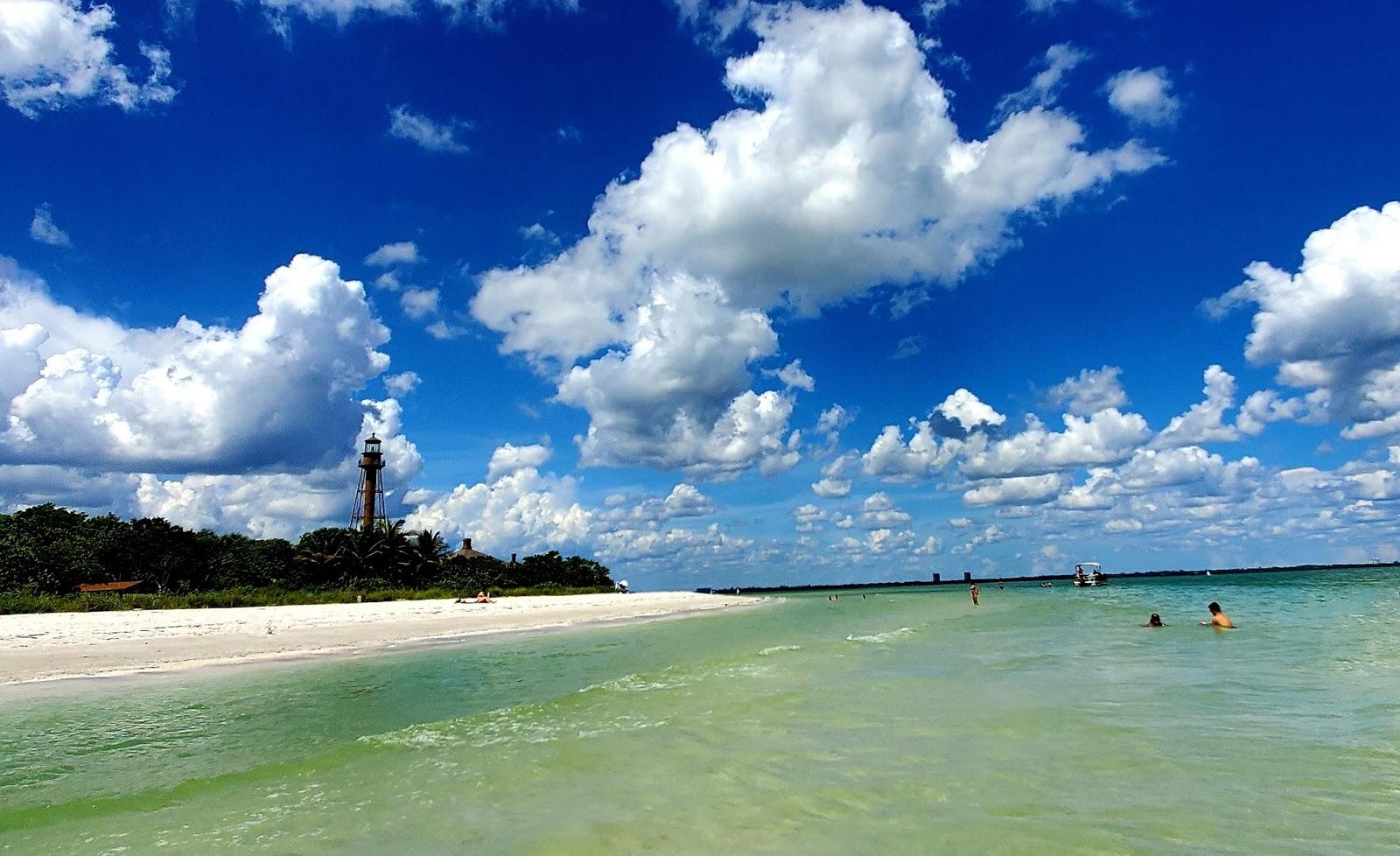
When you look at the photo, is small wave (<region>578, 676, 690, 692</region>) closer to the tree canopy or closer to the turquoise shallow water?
the turquoise shallow water

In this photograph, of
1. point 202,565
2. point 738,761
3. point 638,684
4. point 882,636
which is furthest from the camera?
point 202,565

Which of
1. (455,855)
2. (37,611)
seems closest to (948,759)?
(455,855)

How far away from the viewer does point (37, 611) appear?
37938 mm

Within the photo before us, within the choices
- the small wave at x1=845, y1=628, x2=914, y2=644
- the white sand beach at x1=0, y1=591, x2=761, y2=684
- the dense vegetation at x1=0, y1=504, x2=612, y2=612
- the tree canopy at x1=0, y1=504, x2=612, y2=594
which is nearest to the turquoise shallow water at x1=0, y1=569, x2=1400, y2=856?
the white sand beach at x1=0, y1=591, x2=761, y2=684

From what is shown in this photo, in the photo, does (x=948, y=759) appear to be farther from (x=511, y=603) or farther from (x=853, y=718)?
(x=511, y=603)

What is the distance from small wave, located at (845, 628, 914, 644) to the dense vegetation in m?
40.1

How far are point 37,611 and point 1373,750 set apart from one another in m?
51.7

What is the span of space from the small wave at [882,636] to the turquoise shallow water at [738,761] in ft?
35.4

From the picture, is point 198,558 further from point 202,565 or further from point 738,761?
point 738,761

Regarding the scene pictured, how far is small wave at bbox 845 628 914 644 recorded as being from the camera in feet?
103

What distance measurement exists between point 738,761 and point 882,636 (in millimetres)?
24743

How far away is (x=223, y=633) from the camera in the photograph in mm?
31766

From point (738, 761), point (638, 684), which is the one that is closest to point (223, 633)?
point (638, 684)

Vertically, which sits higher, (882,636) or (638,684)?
(638,684)
